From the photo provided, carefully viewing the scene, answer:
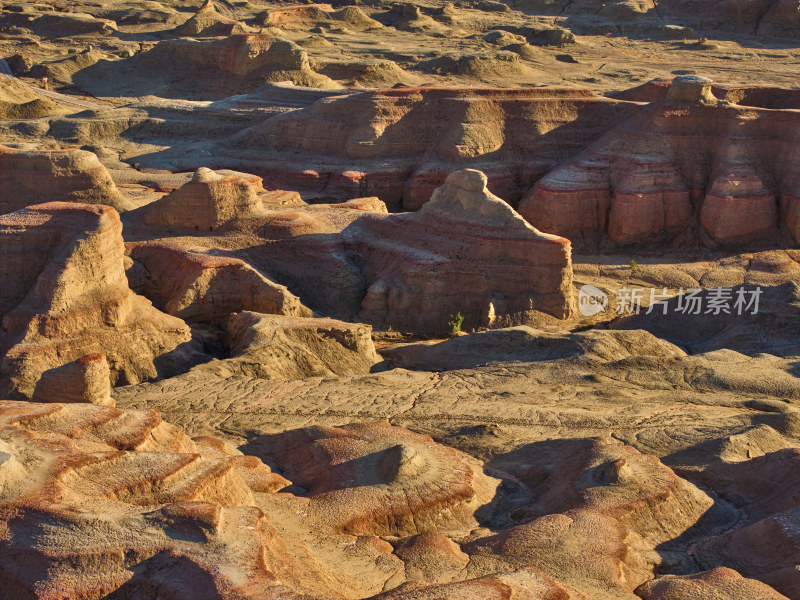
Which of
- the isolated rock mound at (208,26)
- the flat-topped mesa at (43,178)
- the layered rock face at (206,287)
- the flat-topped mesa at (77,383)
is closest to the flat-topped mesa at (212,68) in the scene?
the isolated rock mound at (208,26)

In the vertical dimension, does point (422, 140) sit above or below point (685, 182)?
above

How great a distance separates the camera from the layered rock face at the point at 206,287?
26328 mm

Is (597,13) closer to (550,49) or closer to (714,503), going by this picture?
(550,49)

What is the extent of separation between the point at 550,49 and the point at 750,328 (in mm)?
47687

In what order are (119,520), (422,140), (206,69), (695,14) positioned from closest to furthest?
(119,520)
(422,140)
(206,69)
(695,14)

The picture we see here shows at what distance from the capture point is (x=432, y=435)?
1895 cm

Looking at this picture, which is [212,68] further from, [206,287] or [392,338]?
[392,338]

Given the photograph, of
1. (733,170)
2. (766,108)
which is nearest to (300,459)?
(733,170)

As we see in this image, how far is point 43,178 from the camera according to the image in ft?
96.7

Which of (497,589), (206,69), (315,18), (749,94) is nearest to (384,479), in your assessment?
(497,589)

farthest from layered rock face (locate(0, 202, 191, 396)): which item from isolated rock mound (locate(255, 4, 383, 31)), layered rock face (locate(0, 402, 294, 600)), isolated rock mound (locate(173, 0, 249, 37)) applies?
isolated rock mound (locate(255, 4, 383, 31))

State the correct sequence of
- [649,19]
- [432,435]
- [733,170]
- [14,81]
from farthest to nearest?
[649,19] < [14,81] < [733,170] < [432,435]

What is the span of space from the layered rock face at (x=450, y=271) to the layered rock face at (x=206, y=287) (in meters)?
2.04

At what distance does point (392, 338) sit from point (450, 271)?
2.58 m
